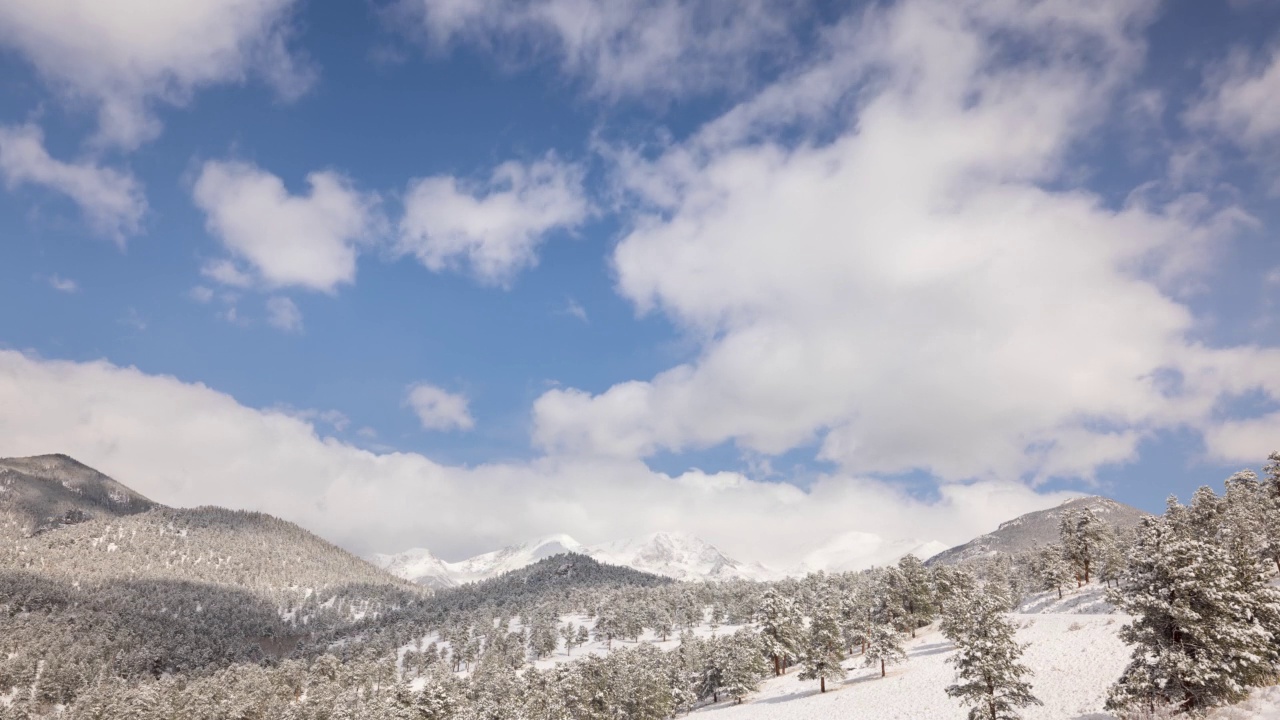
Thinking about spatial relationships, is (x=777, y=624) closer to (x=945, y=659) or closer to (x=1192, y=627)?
(x=945, y=659)

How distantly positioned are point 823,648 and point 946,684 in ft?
71.9

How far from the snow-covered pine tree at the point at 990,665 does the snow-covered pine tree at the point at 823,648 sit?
37.5 meters

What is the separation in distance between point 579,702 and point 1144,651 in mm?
70848

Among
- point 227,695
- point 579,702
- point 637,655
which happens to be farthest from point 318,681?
point 579,702

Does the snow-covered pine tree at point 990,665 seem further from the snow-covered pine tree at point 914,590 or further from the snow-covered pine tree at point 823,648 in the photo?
the snow-covered pine tree at point 914,590

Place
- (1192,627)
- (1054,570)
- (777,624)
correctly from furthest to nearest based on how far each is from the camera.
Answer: (1054,570)
(777,624)
(1192,627)

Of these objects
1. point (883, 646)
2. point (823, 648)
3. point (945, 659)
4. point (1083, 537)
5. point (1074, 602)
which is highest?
point (1083, 537)

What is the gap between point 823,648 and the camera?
77812mm

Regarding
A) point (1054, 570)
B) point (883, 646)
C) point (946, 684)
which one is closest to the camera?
point (946, 684)

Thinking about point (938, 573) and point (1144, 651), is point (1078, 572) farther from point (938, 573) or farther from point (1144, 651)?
point (1144, 651)

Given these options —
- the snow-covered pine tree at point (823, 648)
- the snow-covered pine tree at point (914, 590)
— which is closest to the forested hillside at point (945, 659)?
the snow-covered pine tree at point (823, 648)

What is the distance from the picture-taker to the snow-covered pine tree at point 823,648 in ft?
246

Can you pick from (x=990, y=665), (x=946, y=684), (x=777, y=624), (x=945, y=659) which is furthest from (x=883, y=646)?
(x=990, y=665)

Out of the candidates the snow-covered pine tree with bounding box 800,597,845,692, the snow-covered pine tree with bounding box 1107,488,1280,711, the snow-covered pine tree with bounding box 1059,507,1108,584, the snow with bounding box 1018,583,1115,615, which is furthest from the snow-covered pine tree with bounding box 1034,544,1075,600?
the snow-covered pine tree with bounding box 1107,488,1280,711
